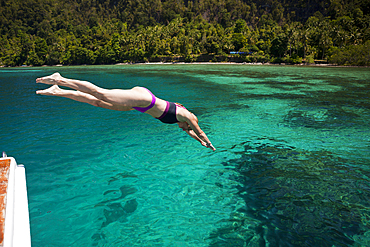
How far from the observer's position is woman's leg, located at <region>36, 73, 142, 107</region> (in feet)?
17.8

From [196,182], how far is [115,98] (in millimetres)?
5100

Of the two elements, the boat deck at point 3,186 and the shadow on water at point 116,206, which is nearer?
the boat deck at point 3,186

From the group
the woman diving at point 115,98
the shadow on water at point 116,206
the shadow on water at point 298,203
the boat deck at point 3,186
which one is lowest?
the shadow on water at point 298,203

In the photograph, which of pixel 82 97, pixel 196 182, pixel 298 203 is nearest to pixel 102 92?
pixel 82 97

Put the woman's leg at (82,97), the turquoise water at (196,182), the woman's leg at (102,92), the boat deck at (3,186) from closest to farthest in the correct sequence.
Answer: the boat deck at (3,186), the woman's leg at (102,92), the woman's leg at (82,97), the turquoise water at (196,182)

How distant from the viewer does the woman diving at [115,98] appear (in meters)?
5.45

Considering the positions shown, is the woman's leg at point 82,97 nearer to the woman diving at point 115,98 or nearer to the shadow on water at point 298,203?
the woman diving at point 115,98

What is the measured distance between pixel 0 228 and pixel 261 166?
948cm

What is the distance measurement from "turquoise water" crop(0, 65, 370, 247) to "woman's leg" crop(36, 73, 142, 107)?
366cm

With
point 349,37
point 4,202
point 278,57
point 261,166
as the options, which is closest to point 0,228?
point 4,202

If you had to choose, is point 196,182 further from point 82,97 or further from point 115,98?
point 82,97

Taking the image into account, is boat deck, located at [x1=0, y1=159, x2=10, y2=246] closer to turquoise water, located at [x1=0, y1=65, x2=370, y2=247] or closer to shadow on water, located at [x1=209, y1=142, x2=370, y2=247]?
turquoise water, located at [x1=0, y1=65, x2=370, y2=247]

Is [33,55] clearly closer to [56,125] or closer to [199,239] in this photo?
[56,125]

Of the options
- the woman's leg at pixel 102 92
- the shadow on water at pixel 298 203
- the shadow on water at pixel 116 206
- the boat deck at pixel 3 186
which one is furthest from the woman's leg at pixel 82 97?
the shadow on water at pixel 298 203
